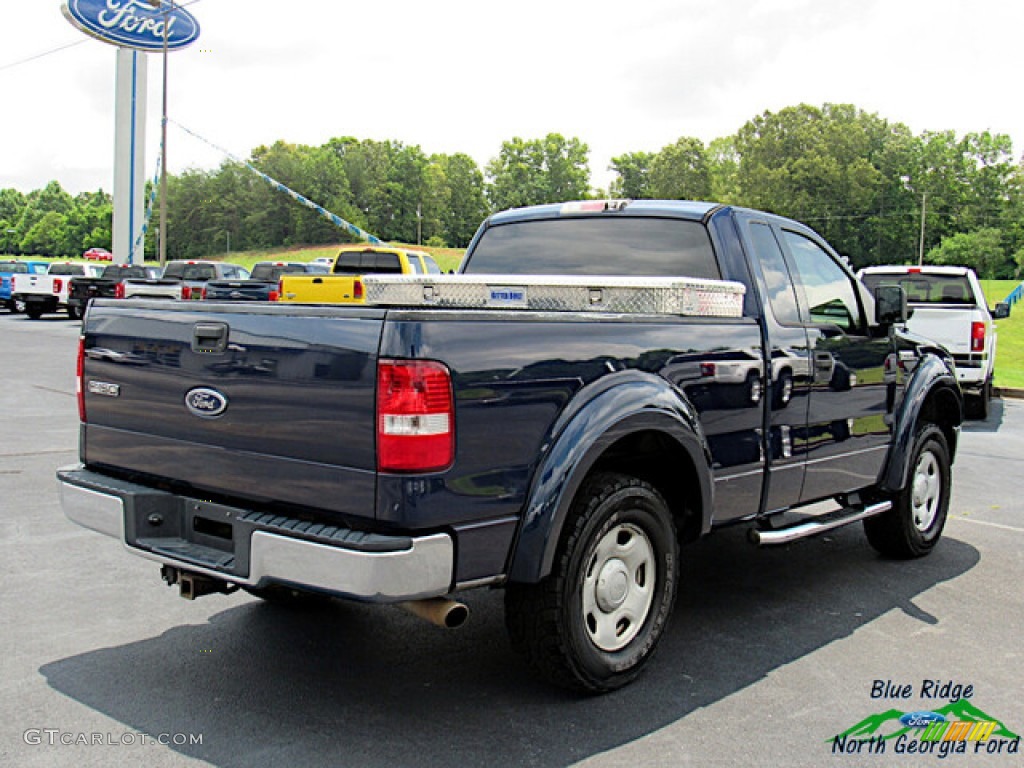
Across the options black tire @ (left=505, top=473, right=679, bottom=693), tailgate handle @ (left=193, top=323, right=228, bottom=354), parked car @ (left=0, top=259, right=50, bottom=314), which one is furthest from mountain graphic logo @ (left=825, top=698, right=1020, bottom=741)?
parked car @ (left=0, top=259, right=50, bottom=314)

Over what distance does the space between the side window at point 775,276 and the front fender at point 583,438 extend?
1088 millimetres

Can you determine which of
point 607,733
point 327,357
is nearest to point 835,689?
point 607,733

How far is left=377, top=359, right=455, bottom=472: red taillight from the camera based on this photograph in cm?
304

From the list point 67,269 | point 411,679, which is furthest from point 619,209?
point 67,269

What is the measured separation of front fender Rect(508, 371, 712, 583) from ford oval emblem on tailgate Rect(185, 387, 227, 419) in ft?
3.76

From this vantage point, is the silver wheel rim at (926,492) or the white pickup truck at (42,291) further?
the white pickup truck at (42,291)

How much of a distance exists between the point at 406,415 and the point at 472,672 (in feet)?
4.91

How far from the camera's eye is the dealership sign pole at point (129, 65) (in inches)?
1587

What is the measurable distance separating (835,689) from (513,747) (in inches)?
56.5

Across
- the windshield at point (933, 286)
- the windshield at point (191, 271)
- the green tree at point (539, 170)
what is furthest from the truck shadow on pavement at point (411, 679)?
the green tree at point (539, 170)

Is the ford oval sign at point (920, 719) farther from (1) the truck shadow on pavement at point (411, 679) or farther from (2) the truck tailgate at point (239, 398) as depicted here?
(2) the truck tailgate at point (239, 398)

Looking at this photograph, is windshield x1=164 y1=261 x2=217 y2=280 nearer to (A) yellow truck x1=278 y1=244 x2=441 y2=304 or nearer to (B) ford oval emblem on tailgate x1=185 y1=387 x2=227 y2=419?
(A) yellow truck x1=278 y1=244 x2=441 y2=304

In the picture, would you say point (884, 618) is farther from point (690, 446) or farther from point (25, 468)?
point (25, 468)

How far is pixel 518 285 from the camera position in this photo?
422 centimetres
